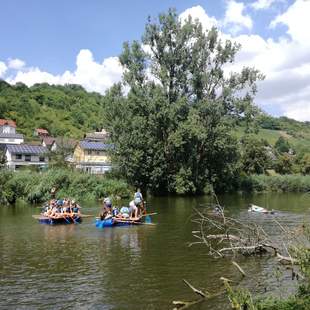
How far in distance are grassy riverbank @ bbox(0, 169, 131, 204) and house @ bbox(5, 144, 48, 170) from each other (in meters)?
45.7

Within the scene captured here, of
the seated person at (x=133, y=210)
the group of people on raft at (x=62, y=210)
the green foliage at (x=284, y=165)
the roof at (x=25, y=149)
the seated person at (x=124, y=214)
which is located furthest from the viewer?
the green foliage at (x=284, y=165)

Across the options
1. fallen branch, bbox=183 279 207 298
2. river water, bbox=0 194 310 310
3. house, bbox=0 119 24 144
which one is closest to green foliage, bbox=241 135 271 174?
river water, bbox=0 194 310 310

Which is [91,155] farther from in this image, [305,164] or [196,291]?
[196,291]

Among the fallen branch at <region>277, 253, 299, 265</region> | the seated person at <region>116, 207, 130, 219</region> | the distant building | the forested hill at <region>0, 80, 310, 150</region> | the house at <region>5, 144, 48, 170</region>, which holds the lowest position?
the fallen branch at <region>277, 253, 299, 265</region>

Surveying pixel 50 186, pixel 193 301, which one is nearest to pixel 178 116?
pixel 50 186

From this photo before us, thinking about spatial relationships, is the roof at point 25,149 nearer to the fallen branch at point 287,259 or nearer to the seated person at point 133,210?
the seated person at point 133,210

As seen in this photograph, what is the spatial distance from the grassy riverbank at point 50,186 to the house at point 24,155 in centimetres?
4571

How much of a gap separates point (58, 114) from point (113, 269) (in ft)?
479

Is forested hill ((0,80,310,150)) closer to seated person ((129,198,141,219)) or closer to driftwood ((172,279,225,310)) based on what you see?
seated person ((129,198,141,219))

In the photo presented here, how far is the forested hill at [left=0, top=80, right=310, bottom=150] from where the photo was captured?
146 metres

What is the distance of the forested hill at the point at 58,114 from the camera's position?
477ft

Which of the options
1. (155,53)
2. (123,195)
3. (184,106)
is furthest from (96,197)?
(155,53)

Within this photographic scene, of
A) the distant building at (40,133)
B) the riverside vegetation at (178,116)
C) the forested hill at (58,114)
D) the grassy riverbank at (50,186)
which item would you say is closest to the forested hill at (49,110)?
the forested hill at (58,114)

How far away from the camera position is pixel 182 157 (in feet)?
190
